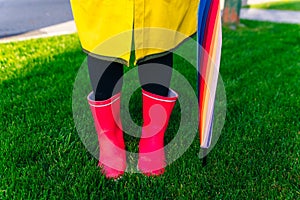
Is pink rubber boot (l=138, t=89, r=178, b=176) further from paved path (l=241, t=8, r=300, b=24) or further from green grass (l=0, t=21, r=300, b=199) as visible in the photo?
paved path (l=241, t=8, r=300, b=24)

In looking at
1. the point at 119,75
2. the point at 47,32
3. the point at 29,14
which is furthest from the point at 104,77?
the point at 29,14

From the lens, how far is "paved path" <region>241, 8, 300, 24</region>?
5071mm

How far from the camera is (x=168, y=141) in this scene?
151cm

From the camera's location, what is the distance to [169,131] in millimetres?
1581

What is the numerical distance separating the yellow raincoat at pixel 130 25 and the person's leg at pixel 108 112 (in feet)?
0.25

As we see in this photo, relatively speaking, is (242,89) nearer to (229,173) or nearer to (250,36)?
(229,173)

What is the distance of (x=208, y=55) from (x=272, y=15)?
4.93 meters

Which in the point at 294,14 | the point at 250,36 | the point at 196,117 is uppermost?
the point at 196,117

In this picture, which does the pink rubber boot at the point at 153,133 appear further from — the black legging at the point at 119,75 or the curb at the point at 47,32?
the curb at the point at 47,32

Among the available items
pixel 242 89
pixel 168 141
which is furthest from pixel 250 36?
pixel 168 141

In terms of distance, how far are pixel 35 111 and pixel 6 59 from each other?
2.98 feet

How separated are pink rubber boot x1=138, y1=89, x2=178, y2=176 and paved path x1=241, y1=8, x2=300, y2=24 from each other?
4.13m

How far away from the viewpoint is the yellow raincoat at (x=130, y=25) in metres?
1.08

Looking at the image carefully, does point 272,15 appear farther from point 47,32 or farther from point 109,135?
point 109,135
